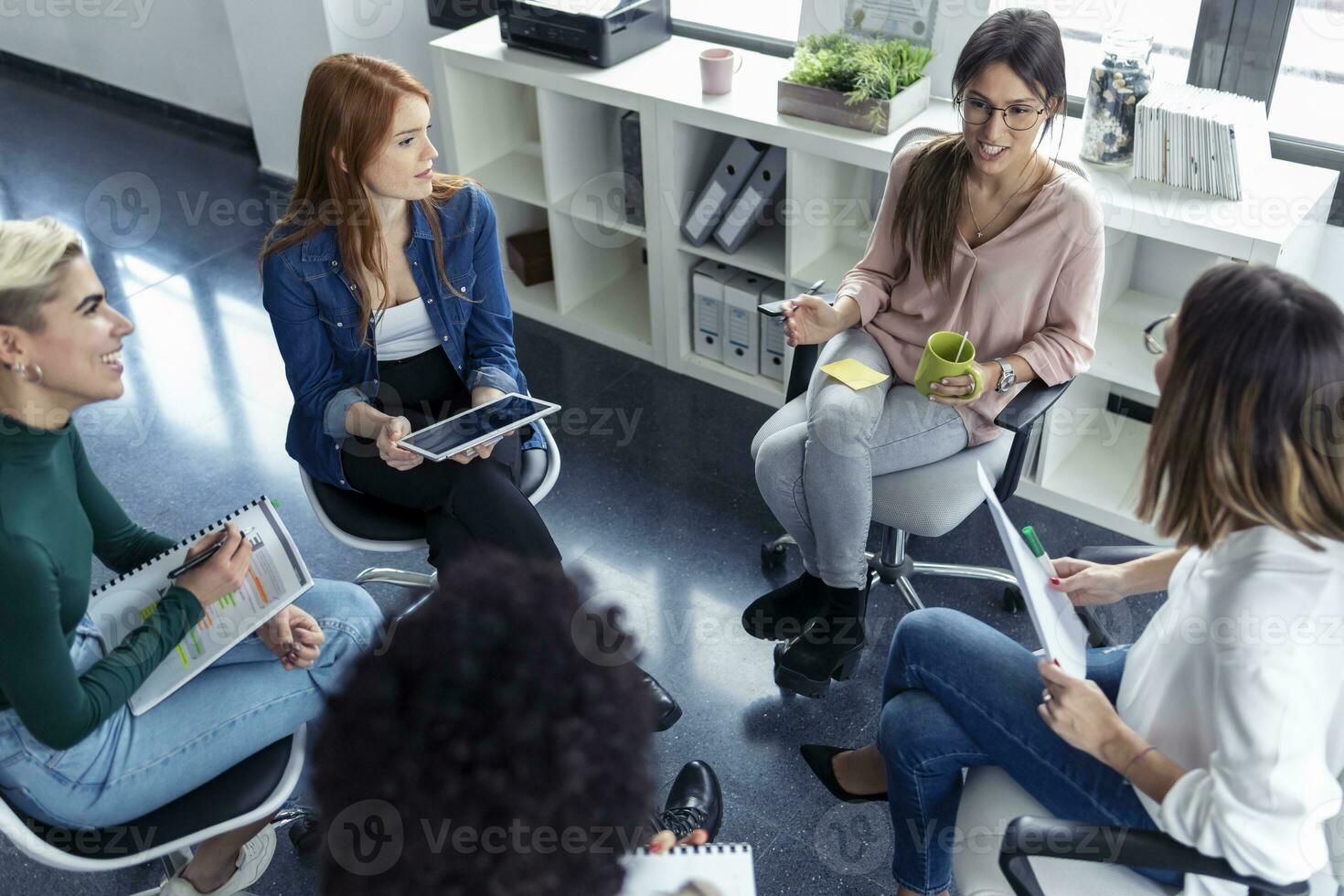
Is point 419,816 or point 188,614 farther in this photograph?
point 188,614

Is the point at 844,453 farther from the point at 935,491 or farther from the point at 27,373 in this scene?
the point at 27,373

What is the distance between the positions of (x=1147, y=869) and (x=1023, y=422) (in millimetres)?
912

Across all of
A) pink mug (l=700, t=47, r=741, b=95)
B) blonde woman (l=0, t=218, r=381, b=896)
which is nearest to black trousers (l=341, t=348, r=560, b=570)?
blonde woman (l=0, t=218, r=381, b=896)

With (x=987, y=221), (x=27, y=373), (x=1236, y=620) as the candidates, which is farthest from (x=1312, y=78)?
(x=27, y=373)

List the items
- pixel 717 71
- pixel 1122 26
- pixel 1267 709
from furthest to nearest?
pixel 717 71, pixel 1122 26, pixel 1267 709

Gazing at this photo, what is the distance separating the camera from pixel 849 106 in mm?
2957

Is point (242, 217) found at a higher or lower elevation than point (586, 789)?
lower

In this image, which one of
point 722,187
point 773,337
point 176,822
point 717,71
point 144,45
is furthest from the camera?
point 144,45

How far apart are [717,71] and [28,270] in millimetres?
1994

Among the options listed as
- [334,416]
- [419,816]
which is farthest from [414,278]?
[419,816]

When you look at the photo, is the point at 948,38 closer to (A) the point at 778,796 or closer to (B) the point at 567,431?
(B) the point at 567,431

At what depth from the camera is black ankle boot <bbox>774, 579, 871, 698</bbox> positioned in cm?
250

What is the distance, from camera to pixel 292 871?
2260 millimetres

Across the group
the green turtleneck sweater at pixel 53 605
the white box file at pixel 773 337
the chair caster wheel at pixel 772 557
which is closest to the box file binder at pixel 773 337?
the white box file at pixel 773 337
